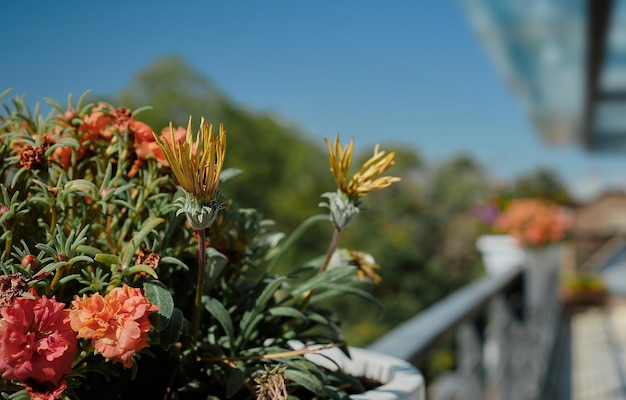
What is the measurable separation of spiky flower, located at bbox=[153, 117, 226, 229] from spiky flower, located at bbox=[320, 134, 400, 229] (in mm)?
117

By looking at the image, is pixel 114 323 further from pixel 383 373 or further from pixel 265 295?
pixel 383 373

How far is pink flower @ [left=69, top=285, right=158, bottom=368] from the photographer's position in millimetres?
353

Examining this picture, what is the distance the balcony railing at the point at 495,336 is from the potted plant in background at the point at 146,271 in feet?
2.18

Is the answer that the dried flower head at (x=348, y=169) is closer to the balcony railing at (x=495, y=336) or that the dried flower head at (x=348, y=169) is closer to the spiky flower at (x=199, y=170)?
the spiky flower at (x=199, y=170)

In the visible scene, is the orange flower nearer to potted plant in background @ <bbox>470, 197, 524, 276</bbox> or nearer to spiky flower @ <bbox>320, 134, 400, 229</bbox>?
spiky flower @ <bbox>320, 134, 400, 229</bbox>

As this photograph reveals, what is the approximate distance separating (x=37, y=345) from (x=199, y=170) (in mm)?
126

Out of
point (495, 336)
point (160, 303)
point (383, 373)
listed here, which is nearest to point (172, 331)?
point (160, 303)

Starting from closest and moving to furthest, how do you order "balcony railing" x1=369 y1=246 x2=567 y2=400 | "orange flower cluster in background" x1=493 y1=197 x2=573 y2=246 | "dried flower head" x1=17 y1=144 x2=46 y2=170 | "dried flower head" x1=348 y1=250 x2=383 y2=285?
"dried flower head" x1=17 y1=144 x2=46 y2=170
"dried flower head" x1=348 y1=250 x2=383 y2=285
"balcony railing" x1=369 y1=246 x2=567 y2=400
"orange flower cluster in background" x1=493 y1=197 x2=573 y2=246

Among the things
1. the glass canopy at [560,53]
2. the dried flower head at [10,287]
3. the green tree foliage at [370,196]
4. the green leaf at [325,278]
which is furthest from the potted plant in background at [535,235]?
the dried flower head at [10,287]

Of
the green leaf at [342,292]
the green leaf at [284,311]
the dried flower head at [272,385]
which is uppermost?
the green leaf at [342,292]

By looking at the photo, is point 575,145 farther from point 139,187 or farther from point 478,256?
point 139,187

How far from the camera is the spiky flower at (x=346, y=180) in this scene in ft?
1.53

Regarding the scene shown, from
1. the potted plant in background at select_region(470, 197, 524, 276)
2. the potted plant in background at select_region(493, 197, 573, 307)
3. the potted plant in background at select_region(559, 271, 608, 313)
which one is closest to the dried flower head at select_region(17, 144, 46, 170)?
the potted plant in background at select_region(470, 197, 524, 276)

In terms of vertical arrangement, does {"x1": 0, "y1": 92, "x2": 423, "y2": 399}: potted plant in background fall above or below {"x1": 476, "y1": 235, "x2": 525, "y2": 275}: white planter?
above
